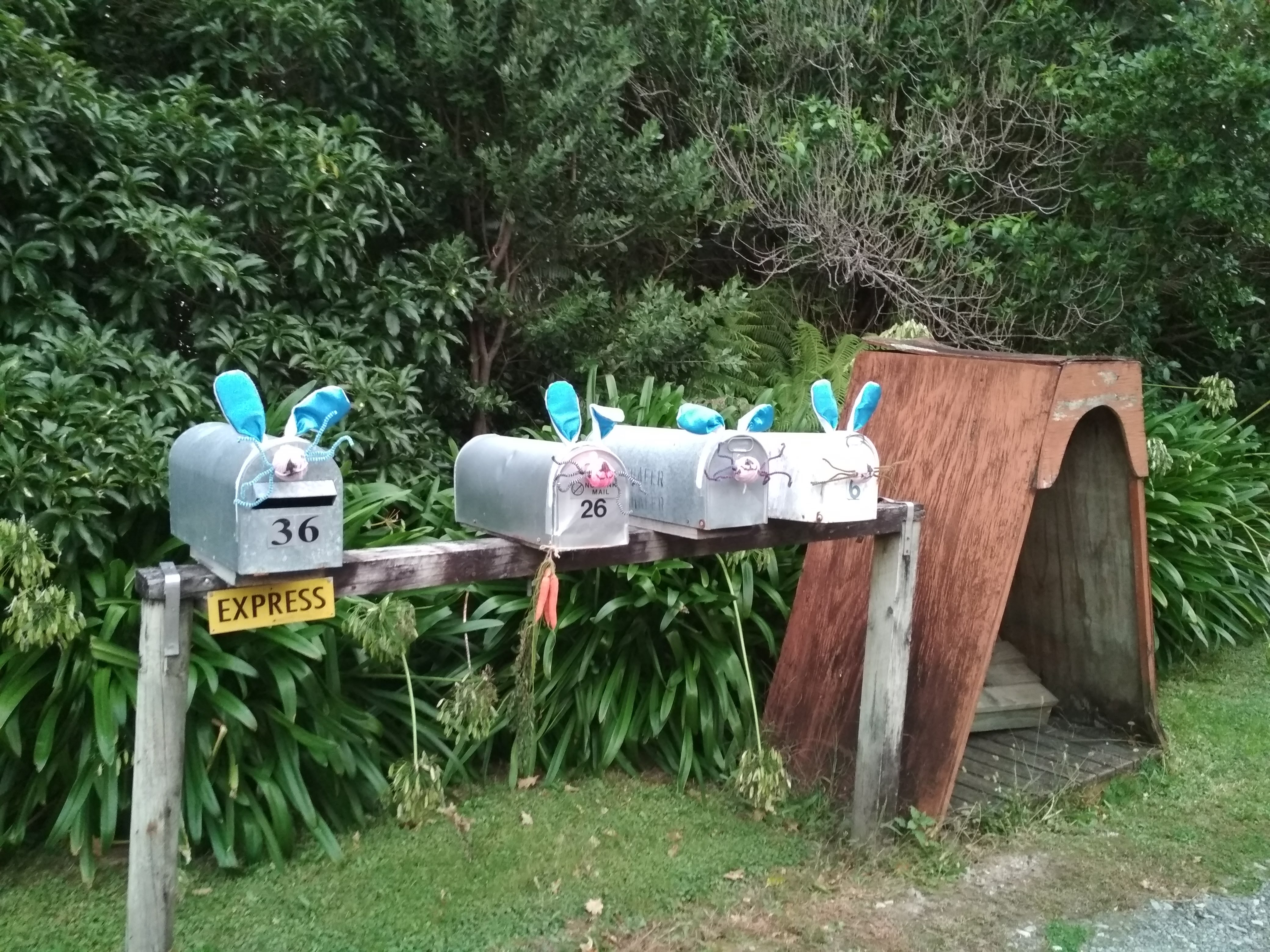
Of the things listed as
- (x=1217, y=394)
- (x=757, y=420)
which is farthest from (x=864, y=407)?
(x=1217, y=394)

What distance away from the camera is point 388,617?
112 inches

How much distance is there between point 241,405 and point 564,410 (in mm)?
729

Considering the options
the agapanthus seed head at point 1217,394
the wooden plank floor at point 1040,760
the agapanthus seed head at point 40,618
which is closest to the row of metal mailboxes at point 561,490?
the agapanthus seed head at point 40,618

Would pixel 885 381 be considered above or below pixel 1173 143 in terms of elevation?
below

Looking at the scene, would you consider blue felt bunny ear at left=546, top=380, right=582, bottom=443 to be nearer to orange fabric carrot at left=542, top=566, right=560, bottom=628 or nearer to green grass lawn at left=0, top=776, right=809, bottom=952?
orange fabric carrot at left=542, top=566, right=560, bottom=628

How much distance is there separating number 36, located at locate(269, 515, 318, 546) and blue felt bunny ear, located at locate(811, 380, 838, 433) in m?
1.47

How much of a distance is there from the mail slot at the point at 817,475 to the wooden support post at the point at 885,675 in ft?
1.32

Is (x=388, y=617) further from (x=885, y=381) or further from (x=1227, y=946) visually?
(x=1227, y=946)

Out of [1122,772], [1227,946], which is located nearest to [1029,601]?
[1122,772]

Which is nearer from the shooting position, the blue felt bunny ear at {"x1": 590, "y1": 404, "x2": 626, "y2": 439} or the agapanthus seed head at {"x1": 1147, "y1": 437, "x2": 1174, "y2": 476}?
the blue felt bunny ear at {"x1": 590, "y1": 404, "x2": 626, "y2": 439}

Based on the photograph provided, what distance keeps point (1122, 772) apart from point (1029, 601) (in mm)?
808

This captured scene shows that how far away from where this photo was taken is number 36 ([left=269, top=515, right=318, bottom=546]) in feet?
6.31

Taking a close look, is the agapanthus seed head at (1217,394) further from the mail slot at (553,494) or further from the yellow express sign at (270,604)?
the yellow express sign at (270,604)

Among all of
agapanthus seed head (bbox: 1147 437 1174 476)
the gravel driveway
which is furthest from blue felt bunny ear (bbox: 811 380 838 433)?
agapanthus seed head (bbox: 1147 437 1174 476)
